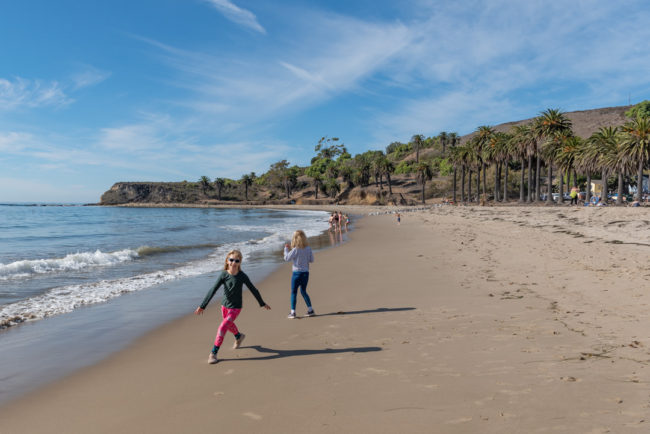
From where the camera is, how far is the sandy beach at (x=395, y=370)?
143 inches

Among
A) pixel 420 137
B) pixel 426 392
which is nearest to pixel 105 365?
pixel 426 392

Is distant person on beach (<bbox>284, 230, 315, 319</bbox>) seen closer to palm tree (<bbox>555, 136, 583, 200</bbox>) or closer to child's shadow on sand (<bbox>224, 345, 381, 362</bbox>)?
child's shadow on sand (<bbox>224, 345, 381, 362</bbox>)

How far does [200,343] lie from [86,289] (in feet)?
22.2

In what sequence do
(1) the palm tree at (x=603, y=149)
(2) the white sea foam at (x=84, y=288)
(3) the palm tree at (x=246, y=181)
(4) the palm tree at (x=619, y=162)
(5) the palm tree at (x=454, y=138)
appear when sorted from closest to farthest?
1. (2) the white sea foam at (x=84, y=288)
2. (4) the palm tree at (x=619, y=162)
3. (1) the palm tree at (x=603, y=149)
4. (5) the palm tree at (x=454, y=138)
5. (3) the palm tree at (x=246, y=181)

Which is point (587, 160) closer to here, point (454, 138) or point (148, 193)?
point (454, 138)

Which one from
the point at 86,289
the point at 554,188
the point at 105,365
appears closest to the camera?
the point at 105,365

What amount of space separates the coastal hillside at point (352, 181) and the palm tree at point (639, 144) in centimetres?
2795

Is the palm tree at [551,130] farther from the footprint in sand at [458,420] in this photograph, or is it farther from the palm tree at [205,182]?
the palm tree at [205,182]

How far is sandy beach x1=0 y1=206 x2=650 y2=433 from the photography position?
3.64 m

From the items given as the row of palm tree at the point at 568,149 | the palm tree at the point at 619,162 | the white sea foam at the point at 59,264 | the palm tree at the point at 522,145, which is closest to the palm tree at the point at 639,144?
the row of palm tree at the point at 568,149

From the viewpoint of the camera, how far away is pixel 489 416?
3.53 metres

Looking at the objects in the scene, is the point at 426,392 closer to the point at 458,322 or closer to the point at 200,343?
the point at 458,322

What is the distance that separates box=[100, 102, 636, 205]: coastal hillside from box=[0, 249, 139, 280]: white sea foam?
6537 cm

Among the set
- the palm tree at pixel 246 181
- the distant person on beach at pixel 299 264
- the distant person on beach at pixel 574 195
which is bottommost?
the distant person on beach at pixel 299 264
